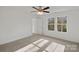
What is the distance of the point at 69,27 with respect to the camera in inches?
59.7

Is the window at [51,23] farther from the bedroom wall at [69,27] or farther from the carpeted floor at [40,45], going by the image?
the carpeted floor at [40,45]

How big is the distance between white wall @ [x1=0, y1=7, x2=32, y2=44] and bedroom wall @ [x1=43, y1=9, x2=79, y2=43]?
0.24 m

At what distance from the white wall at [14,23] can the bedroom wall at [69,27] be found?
238 millimetres

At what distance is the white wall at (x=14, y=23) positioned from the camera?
1431mm

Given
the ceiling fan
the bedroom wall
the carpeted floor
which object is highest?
the ceiling fan

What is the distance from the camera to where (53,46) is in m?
1.49

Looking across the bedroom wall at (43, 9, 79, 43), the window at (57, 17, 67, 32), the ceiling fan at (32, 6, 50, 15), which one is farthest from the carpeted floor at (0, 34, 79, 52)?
the ceiling fan at (32, 6, 50, 15)

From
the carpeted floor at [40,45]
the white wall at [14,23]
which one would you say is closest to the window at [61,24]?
the carpeted floor at [40,45]

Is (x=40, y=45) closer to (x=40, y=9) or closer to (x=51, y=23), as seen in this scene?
(x=51, y=23)

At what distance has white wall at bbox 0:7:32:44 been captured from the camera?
4.69 ft

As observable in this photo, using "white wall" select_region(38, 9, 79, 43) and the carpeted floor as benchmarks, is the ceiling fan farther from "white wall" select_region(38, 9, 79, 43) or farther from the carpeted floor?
the carpeted floor

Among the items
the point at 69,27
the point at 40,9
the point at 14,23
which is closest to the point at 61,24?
the point at 69,27

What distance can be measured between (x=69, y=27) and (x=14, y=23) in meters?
0.77
